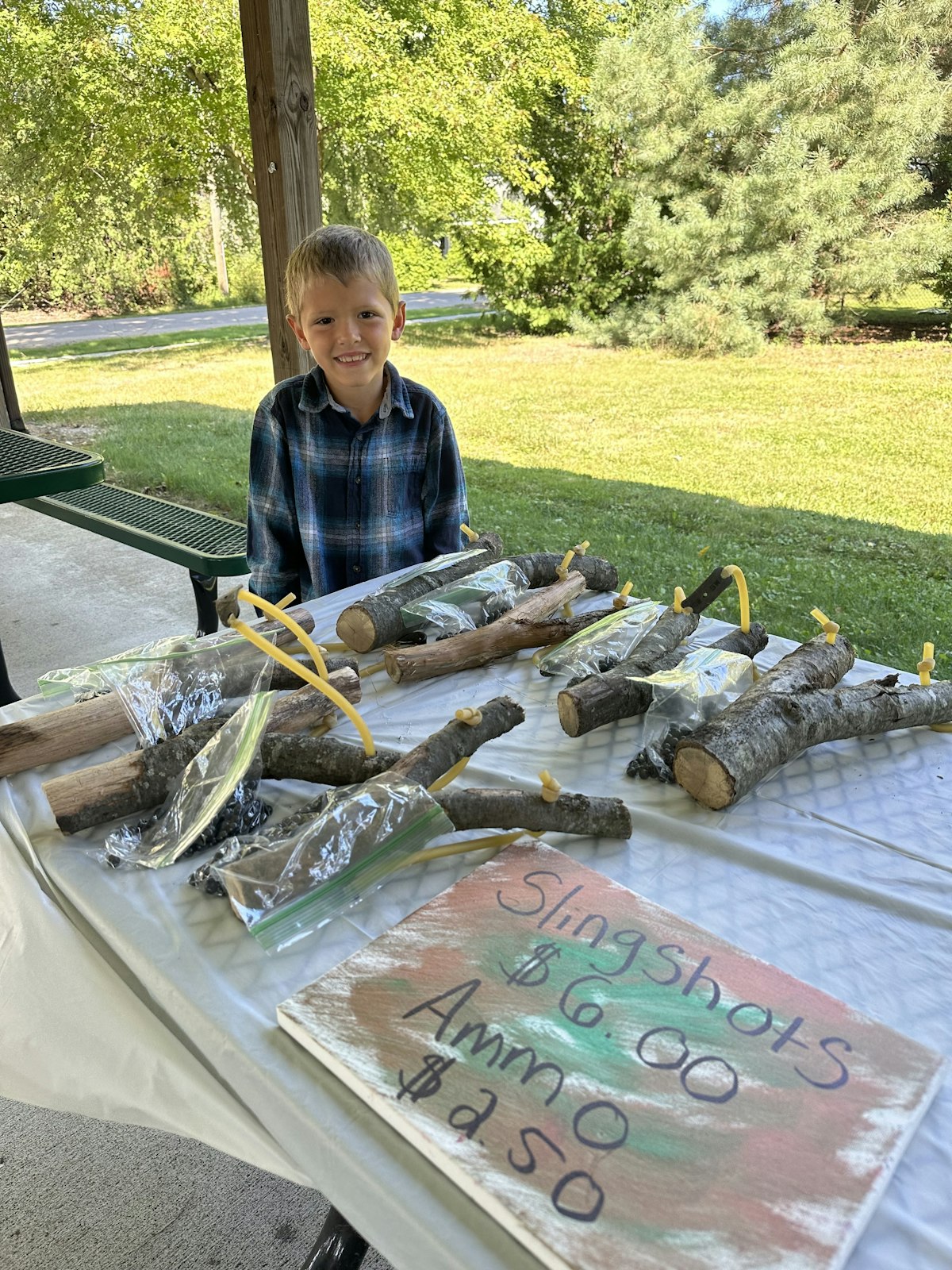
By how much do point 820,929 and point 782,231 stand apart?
1018 cm

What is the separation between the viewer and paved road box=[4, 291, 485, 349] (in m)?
Result: 14.2

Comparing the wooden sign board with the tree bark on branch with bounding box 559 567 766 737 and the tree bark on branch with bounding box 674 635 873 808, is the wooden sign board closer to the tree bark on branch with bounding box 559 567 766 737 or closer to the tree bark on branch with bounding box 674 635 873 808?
the tree bark on branch with bounding box 674 635 873 808

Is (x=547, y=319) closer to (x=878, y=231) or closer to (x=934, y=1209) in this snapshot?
(x=878, y=231)

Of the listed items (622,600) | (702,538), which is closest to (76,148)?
(702,538)

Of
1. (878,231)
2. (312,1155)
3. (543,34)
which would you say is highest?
(543,34)

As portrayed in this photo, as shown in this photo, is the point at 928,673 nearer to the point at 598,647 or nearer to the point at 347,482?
the point at 598,647

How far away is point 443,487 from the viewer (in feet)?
6.82

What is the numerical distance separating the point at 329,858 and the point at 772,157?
10211 millimetres

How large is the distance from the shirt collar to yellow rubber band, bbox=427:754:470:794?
1.13 metres

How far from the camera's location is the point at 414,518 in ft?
6.89

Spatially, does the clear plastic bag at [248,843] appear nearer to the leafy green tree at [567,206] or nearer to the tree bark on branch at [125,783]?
the tree bark on branch at [125,783]

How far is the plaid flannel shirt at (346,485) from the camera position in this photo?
2.00 metres

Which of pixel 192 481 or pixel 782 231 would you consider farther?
pixel 782 231

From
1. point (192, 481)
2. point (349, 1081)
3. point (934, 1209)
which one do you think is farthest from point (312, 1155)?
point (192, 481)
